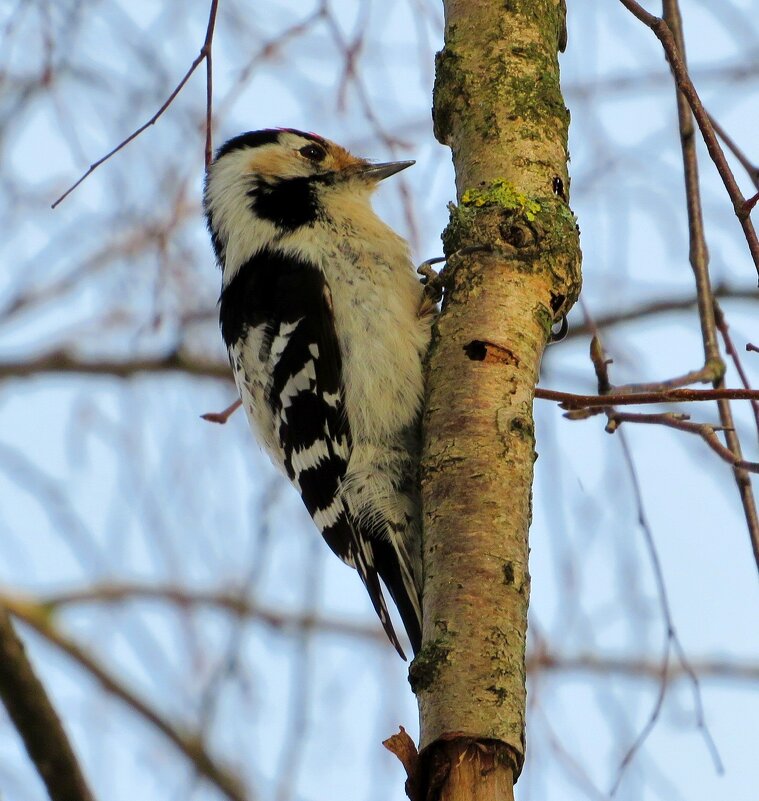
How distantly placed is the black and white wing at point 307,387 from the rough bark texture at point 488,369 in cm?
86

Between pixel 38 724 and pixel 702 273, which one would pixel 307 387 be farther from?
pixel 702 273

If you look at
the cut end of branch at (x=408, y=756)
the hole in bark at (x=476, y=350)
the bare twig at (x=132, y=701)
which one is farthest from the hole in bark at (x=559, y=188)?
the bare twig at (x=132, y=701)

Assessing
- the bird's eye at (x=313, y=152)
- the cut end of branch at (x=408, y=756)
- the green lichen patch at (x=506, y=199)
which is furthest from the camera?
the bird's eye at (x=313, y=152)

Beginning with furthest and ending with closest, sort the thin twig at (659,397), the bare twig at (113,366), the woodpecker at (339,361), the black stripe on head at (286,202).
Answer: the bare twig at (113,366) → the black stripe on head at (286,202) → the woodpecker at (339,361) → the thin twig at (659,397)

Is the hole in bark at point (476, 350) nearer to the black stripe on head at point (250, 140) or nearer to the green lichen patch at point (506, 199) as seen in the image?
the green lichen patch at point (506, 199)

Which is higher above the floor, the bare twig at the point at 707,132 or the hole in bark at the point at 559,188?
the hole in bark at the point at 559,188

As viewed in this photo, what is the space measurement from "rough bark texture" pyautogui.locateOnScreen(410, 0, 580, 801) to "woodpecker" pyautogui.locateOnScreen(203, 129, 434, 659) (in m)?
0.73

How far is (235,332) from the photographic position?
417 cm

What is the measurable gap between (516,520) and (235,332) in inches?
82.0

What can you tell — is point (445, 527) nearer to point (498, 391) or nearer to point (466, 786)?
point (498, 391)

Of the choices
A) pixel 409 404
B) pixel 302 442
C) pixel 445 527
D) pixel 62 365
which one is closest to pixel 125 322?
pixel 62 365

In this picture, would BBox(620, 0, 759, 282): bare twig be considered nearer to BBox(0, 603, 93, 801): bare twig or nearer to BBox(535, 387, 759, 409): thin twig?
BBox(535, 387, 759, 409): thin twig

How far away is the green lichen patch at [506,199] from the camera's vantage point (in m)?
2.78

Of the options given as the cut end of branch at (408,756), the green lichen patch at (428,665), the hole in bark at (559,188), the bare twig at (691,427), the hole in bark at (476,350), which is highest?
the hole in bark at (559,188)
